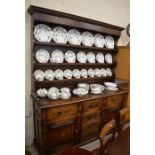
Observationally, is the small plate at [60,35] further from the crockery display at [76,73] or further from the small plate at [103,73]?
the small plate at [103,73]

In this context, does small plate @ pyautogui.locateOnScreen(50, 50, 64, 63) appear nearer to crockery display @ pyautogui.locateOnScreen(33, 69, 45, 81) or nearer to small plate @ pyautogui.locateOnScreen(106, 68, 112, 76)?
crockery display @ pyautogui.locateOnScreen(33, 69, 45, 81)

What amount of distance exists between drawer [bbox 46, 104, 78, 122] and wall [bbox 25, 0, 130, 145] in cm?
48

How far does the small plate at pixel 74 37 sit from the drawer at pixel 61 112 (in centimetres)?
98

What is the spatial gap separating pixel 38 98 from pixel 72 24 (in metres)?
1.14

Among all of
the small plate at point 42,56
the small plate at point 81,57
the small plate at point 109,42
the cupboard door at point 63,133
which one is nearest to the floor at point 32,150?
the cupboard door at point 63,133

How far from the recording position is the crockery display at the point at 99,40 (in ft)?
8.89

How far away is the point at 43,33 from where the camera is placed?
83.7 inches

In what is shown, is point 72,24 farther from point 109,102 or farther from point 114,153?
point 114,153

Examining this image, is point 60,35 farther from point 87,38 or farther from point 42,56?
point 87,38

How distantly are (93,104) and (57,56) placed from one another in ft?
2.94

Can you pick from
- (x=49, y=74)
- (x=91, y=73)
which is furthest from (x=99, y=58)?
(x=49, y=74)
